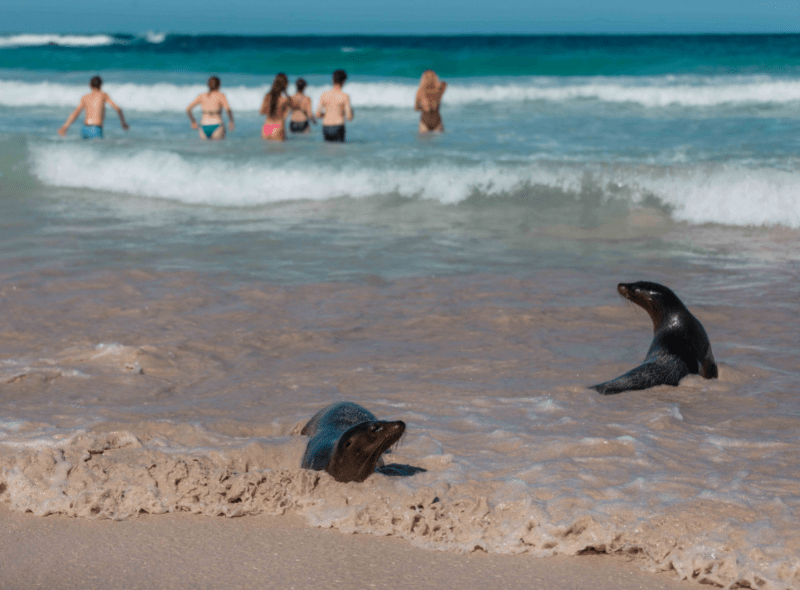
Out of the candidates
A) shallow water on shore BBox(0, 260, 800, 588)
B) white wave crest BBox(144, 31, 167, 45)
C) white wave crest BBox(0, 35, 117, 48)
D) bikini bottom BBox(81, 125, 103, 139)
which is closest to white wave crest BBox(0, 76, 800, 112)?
bikini bottom BBox(81, 125, 103, 139)

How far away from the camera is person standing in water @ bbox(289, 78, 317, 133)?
48.6ft

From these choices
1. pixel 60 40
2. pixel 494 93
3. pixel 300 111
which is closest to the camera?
pixel 300 111

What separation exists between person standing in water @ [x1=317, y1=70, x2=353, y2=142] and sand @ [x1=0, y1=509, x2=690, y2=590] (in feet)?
37.2

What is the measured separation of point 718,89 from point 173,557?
22047mm

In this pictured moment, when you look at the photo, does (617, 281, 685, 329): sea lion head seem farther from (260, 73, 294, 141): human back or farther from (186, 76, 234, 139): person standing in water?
(186, 76, 234, 139): person standing in water

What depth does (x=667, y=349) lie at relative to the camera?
15.6ft

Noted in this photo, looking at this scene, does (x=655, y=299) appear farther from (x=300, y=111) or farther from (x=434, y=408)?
(x=300, y=111)

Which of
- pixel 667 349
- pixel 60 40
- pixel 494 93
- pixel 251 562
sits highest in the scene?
pixel 60 40

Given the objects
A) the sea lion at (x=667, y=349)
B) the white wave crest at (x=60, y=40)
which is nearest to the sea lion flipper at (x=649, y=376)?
the sea lion at (x=667, y=349)

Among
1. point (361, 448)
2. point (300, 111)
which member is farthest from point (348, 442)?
point (300, 111)

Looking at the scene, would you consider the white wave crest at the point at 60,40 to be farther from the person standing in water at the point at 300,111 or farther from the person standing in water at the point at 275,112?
the person standing in water at the point at 275,112

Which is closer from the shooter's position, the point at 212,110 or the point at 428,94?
the point at 212,110

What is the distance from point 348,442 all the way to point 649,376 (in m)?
2.05

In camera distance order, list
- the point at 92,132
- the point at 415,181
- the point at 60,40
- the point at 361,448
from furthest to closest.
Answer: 1. the point at 60,40
2. the point at 92,132
3. the point at 415,181
4. the point at 361,448
